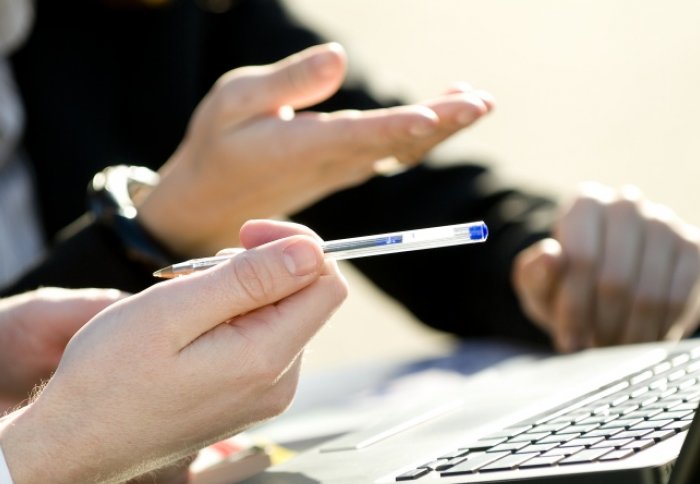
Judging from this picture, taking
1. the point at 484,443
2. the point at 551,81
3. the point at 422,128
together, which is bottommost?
the point at 484,443

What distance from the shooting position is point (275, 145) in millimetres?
698

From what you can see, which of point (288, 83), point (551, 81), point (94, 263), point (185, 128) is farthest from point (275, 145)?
point (551, 81)

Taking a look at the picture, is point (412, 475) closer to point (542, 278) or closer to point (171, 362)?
point (171, 362)

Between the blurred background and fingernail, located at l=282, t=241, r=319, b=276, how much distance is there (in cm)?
155

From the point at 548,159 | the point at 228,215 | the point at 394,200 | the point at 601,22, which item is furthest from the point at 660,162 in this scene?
the point at 228,215

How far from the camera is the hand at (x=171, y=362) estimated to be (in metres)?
0.39

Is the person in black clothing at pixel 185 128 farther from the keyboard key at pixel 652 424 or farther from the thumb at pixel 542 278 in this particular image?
the keyboard key at pixel 652 424

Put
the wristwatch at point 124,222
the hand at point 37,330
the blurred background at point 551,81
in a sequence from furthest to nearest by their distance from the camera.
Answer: the blurred background at point 551,81 → the wristwatch at point 124,222 → the hand at point 37,330

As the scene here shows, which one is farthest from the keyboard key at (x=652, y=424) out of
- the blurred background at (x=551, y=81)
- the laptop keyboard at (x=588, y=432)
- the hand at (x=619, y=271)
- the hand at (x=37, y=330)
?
the blurred background at (x=551, y=81)

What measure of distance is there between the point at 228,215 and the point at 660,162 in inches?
62.9

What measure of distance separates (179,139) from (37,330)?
590 millimetres

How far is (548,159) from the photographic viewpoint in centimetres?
226

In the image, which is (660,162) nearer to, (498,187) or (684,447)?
(498,187)

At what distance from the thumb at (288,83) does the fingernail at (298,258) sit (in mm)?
279
